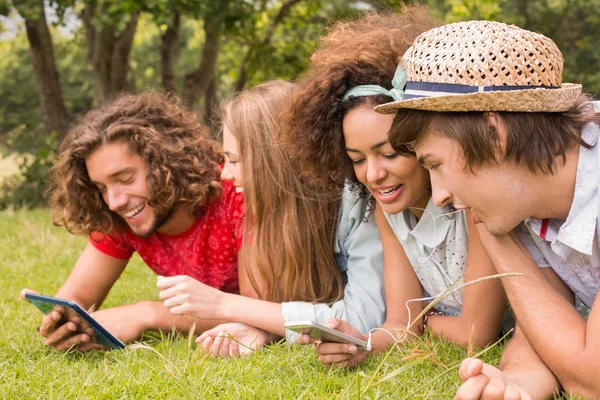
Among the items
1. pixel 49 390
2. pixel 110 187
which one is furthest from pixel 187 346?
pixel 110 187

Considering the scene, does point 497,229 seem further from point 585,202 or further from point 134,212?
point 134,212

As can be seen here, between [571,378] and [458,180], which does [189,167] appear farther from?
[571,378]

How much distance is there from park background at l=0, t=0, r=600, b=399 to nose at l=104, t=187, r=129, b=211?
701 mm

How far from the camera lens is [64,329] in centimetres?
332

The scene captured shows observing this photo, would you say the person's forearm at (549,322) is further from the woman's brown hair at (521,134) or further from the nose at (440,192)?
the woman's brown hair at (521,134)

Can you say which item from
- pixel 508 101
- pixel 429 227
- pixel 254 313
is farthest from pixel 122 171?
pixel 508 101

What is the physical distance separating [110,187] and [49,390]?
1.41m

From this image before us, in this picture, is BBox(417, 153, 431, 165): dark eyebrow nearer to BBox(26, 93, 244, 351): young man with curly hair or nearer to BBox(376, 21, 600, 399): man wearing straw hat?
Answer: BBox(376, 21, 600, 399): man wearing straw hat

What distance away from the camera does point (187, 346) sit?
3371mm

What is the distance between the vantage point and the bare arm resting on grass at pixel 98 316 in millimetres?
3344

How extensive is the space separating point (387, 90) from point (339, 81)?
230 mm

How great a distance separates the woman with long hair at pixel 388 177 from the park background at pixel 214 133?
0.60 feet

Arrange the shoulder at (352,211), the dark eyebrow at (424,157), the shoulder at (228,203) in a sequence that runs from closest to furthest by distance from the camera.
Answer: the dark eyebrow at (424,157) < the shoulder at (352,211) < the shoulder at (228,203)

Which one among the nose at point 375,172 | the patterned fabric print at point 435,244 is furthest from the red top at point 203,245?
the nose at point 375,172
